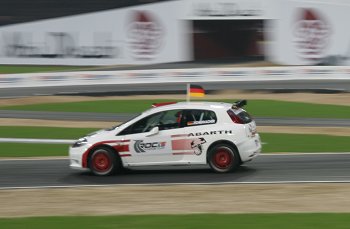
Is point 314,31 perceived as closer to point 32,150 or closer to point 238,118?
point 32,150

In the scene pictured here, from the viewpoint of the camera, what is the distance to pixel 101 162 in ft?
45.2

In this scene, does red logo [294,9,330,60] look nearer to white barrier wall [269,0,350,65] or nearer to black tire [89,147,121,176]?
white barrier wall [269,0,350,65]

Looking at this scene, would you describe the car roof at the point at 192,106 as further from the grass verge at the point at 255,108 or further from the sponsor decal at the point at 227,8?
the sponsor decal at the point at 227,8

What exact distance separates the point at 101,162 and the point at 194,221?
4.84 meters

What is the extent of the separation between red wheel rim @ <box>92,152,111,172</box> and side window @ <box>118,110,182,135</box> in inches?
22.1

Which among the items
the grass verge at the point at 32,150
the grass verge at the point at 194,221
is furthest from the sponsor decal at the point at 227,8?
the grass verge at the point at 194,221

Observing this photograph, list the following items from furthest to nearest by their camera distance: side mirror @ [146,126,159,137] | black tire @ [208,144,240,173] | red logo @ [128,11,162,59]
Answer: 1. red logo @ [128,11,162,59]
2. side mirror @ [146,126,159,137]
3. black tire @ [208,144,240,173]

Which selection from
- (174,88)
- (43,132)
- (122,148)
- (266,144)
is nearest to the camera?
(122,148)

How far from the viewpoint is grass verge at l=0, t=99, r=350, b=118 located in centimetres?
2616

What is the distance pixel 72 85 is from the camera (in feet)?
120

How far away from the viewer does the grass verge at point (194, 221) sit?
9000 millimetres

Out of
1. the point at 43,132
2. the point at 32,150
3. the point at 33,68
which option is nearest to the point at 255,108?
the point at 43,132

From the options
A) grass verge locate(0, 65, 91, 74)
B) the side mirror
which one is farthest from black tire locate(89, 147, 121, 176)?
grass verge locate(0, 65, 91, 74)

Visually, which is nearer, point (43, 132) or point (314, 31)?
point (43, 132)
